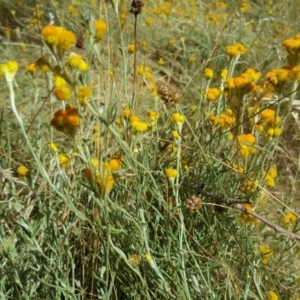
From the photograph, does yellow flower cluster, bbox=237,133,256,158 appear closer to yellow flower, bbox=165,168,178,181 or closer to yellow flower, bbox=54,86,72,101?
yellow flower, bbox=165,168,178,181

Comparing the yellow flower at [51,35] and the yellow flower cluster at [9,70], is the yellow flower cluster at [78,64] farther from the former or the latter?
the yellow flower cluster at [9,70]

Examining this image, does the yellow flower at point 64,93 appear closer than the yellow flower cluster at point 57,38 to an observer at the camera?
No

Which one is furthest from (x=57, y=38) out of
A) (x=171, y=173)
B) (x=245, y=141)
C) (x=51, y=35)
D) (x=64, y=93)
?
(x=245, y=141)

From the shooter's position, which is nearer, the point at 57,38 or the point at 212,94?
the point at 57,38

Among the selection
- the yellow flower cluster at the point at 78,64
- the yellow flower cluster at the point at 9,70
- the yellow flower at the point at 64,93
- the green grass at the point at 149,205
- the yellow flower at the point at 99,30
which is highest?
the yellow flower at the point at 99,30

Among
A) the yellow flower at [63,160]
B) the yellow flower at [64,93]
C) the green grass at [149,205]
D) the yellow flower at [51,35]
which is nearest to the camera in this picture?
the yellow flower at [51,35]

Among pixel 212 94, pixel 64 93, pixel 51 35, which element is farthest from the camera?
pixel 212 94

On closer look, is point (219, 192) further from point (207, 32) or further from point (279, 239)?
point (207, 32)

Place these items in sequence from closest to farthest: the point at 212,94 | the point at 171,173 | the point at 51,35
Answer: the point at 51,35 < the point at 171,173 < the point at 212,94

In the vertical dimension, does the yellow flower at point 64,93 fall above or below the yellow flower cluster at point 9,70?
below

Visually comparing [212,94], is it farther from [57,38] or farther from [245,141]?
[57,38]

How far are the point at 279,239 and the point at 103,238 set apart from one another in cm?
68

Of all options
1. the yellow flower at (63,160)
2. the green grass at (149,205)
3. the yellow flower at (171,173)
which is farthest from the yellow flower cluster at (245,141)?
the yellow flower at (63,160)

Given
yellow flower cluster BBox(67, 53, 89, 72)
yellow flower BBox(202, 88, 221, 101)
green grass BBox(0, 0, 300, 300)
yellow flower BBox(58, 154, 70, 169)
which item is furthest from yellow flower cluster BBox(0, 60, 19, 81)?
yellow flower BBox(202, 88, 221, 101)
